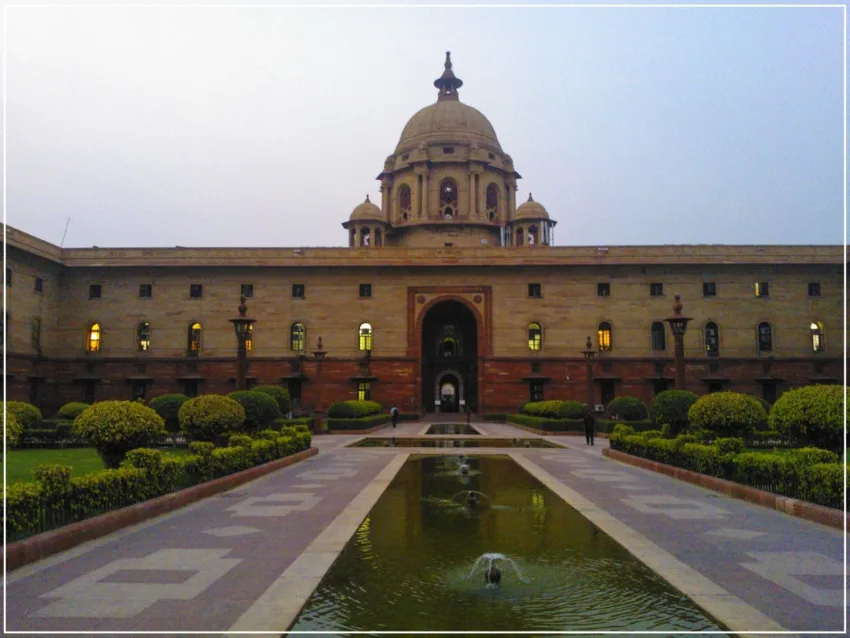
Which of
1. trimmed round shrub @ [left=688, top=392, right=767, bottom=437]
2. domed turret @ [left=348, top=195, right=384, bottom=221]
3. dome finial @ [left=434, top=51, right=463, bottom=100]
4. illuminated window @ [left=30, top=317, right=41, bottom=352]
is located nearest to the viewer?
trimmed round shrub @ [left=688, top=392, right=767, bottom=437]

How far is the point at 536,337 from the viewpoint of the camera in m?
45.8

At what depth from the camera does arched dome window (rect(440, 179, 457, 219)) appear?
58.3 metres

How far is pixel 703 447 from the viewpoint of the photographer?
47.8 ft

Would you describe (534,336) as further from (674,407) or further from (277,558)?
(277,558)

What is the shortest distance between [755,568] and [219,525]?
7254mm

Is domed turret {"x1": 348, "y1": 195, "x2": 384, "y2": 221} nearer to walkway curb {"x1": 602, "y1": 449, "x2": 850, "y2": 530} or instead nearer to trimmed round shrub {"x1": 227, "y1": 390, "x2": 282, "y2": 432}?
trimmed round shrub {"x1": 227, "y1": 390, "x2": 282, "y2": 432}

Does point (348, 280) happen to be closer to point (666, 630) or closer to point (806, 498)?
point (806, 498)

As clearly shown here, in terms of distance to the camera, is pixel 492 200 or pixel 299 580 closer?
pixel 299 580

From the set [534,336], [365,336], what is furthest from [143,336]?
[534,336]

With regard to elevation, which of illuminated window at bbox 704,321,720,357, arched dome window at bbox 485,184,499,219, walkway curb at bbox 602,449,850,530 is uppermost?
arched dome window at bbox 485,184,499,219

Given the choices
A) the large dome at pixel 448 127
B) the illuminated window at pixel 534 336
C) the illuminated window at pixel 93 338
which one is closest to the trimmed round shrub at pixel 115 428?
the illuminated window at pixel 534 336

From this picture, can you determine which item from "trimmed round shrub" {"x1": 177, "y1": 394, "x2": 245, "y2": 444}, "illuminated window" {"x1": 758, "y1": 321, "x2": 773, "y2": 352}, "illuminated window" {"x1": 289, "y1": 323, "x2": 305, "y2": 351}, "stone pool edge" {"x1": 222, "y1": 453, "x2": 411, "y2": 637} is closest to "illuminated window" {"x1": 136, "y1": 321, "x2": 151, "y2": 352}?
"illuminated window" {"x1": 289, "y1": 323, "x2": 305, "y2": 351}

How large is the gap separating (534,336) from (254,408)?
29694 millimetres

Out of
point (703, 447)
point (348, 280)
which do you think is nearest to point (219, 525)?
point (703, 447)
